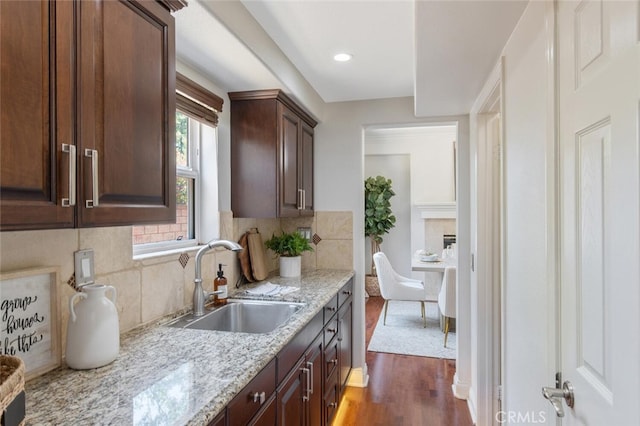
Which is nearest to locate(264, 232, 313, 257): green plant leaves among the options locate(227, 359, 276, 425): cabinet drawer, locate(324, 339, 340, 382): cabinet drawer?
locate(324, 339, 340, 382): cabinet drawer

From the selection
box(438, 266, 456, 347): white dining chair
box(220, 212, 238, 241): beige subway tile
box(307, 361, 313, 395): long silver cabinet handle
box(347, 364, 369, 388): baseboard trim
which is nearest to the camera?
box(307, 361, 313, 395): long silver cabinet handle

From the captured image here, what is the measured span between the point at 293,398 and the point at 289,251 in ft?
4.23

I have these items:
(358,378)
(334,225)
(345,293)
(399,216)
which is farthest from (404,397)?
(399,216)

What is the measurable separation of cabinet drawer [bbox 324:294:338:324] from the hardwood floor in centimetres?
79

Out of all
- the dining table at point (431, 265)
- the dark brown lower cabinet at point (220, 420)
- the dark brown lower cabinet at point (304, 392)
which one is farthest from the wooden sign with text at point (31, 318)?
the dining table at point (431, 265)

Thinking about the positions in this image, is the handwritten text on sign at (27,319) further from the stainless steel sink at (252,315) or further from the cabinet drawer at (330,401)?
the cabinet drawer at (330,401)

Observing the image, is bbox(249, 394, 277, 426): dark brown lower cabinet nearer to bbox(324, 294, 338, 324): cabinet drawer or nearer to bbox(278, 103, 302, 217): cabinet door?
bbox(324, 294, 338, 324): cabinet drawer

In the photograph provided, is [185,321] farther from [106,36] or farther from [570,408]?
[570,408]

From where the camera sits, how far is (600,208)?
86 centimetres

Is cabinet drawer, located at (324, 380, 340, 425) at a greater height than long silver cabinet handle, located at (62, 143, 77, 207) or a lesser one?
lesser

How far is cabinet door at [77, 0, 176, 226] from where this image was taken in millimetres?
927

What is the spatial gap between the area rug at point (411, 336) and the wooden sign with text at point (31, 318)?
10.1 ft

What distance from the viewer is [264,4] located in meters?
1.67

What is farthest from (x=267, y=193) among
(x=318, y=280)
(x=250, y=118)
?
(x=318, y=280)
